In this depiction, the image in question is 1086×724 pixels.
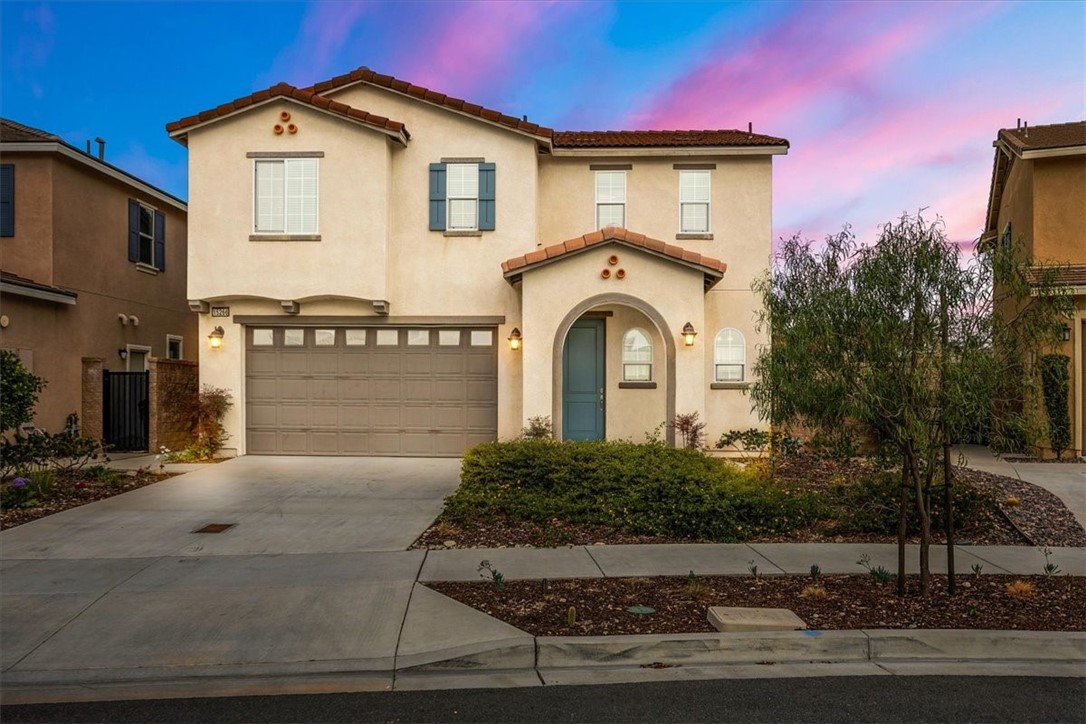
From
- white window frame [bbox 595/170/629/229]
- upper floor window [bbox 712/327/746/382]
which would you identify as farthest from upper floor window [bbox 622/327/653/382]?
white window frame [bbox 595/170/629/229]

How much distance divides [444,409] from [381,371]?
1517mm

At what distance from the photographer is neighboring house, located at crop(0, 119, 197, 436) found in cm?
1363

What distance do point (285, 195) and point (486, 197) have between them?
3885 mm

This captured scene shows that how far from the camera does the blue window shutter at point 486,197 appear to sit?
44.3ft

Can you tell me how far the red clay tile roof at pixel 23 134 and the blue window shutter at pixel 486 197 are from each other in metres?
8.87

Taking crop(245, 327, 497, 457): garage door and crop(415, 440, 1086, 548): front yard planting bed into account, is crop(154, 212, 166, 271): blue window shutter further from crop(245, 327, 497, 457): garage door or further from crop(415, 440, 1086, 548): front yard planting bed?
crop(415, 440, 1086, 548): front yard planting bed

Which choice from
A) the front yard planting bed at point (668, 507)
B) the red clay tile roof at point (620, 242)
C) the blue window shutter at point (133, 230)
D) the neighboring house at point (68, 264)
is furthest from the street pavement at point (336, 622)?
the blue window shutter at point (133, 230)

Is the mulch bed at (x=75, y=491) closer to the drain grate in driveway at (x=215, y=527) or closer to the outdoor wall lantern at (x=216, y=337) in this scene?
the drain grate in driveway at (x=215, y=527)

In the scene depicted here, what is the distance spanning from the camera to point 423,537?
767 cm

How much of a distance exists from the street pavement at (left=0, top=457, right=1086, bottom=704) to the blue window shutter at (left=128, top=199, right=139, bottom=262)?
10273 millimetres

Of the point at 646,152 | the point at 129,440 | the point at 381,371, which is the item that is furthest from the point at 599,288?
the point at 129,440

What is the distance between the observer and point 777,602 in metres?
5.55

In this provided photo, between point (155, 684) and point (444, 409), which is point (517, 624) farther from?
point (444, 409)

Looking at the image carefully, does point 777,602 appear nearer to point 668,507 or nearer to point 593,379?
point 668,507
